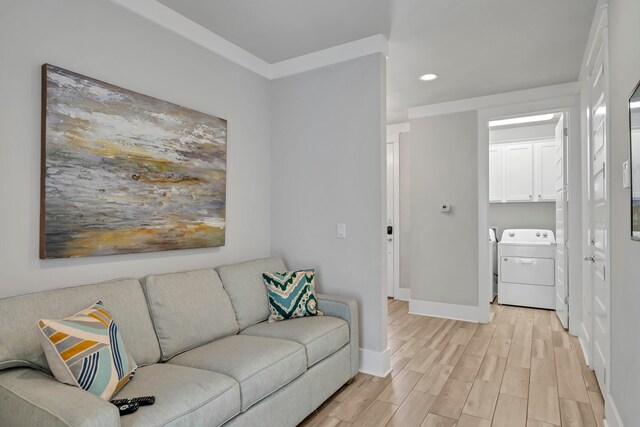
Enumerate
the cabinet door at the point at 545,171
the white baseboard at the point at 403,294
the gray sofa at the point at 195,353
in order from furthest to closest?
the white baseboard at the point at 403,294 < the cabinet door at the point at 545,171 < the gray sofa at the point at 195,353

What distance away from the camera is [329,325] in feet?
8.29

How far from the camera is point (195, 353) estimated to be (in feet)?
6.73

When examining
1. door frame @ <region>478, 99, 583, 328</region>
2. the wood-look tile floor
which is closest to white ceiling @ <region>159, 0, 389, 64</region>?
door frame @ <region>478, 99, 583, 328</region>

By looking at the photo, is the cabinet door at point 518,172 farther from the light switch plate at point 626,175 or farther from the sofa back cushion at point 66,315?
the sofa back cushion at point 66,315

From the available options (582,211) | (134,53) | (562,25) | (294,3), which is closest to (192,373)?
(134,53)

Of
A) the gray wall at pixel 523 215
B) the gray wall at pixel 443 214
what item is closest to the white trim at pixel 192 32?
the gray wall at pixel 443 214

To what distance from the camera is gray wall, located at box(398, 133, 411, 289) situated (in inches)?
216

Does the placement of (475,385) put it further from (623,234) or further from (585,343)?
(623,234)

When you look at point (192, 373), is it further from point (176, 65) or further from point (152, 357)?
point (176, 65)

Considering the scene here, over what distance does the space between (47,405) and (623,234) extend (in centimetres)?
246

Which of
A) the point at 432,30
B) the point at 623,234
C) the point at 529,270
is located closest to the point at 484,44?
the point at 432,30

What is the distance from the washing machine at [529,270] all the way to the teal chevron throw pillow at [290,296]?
3.37m

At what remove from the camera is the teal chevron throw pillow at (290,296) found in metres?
2.68

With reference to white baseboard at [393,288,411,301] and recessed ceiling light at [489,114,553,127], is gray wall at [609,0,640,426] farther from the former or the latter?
white baseboard at [393,288,411,301]
